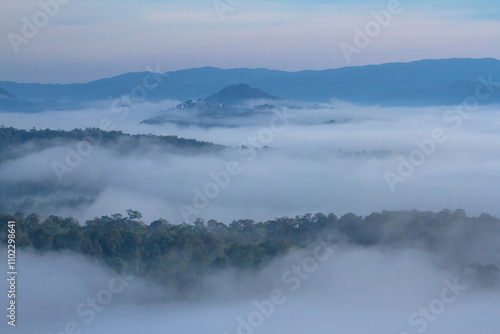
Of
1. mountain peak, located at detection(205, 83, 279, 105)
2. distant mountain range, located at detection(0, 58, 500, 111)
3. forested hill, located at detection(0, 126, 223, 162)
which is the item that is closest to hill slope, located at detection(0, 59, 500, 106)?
distant mountain range, located at detection(0, 58, 500, 111)

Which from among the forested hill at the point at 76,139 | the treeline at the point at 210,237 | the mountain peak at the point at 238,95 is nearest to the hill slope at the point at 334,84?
the mountain peak at the point at 238,95

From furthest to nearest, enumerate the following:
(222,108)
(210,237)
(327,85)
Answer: (327,85)
(222,108)
(210,237)

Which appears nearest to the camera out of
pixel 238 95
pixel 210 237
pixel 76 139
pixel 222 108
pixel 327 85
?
pixel 210 237

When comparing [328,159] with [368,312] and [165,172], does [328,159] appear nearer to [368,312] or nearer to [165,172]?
[165,172]

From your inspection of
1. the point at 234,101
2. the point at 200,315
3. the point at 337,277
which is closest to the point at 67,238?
the point at 200,315

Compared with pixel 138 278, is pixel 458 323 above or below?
below

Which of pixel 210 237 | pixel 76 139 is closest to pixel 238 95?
pixel 76 139

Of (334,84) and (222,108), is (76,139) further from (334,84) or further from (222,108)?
(334,84)
